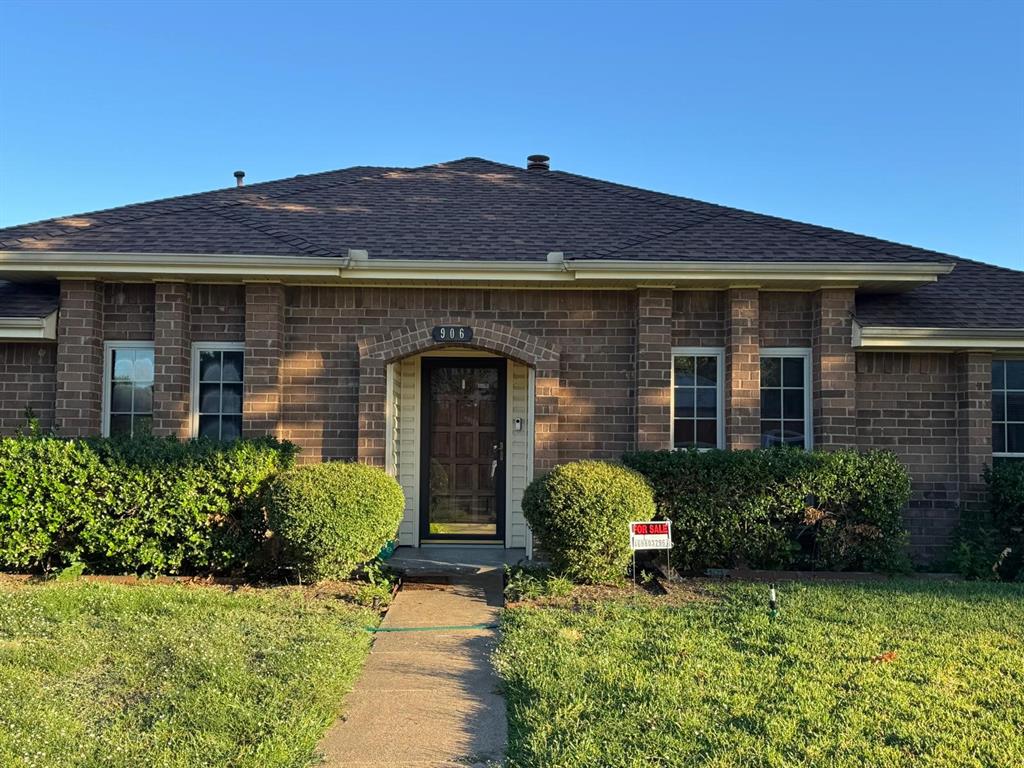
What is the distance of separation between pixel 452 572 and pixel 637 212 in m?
5.75

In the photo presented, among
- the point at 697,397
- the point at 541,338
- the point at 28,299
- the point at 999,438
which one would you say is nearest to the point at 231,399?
the point at 28,299

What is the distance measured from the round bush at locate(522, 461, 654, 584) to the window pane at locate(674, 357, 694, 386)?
2357 millimetres

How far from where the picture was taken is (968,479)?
33.1 feet

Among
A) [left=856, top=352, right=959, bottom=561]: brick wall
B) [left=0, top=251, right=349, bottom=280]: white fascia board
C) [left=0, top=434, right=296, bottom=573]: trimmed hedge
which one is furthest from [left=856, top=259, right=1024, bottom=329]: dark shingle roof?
[left=0, top=434, right=296, bottom=573]: trimmed hedge

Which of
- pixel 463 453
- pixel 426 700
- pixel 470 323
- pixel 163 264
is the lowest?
pixel 426 700

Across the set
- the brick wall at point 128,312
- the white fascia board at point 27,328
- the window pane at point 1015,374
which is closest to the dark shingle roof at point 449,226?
the brick wall at point 128,312

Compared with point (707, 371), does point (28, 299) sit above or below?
above

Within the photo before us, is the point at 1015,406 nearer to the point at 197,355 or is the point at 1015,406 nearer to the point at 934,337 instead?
the point at 934,337

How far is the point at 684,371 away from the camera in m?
10.4

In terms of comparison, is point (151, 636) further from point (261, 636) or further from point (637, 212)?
point (637, 212)

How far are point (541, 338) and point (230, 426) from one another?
390cm

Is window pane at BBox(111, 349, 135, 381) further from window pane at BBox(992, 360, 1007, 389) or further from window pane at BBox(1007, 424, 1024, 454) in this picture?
window pane at BBox(1007, 424, 1024, 454)

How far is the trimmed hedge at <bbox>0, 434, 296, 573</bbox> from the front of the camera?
8281 millimetres

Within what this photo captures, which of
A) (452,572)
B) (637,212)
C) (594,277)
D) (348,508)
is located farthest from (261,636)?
(637,212)
